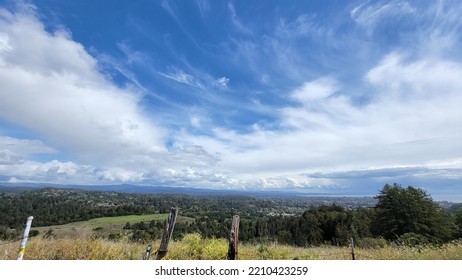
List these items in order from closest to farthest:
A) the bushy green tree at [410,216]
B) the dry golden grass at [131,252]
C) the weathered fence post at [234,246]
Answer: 1. the weathered fence post at [234,246]
2. the dry golden grass at [131,252]
3. the bushy green tree at [410,216]

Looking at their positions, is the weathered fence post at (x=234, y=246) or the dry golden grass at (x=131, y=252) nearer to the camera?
the weathered fence post at (x=234, y=246)

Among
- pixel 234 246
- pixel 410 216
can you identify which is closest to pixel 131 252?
pixel 234 246

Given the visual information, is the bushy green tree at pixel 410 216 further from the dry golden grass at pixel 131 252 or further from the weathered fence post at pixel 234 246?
the weathered fence post at pixel 234 246

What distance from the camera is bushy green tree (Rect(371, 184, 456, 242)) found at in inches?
1444

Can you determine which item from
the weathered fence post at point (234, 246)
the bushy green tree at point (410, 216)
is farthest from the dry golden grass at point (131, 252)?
the bushy green tree at point (410, 216)

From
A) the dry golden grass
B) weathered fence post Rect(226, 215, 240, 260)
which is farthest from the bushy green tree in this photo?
weathered fence post Rect(226, 215, 240, 260)

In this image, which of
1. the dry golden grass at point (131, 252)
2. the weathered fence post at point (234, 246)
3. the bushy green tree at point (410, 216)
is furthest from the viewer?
the bushy green tree at point (410, 216)

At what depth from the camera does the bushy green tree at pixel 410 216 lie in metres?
36.7

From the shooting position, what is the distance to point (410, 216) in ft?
121

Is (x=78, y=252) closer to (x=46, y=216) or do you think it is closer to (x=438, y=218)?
(x=438, y=218)

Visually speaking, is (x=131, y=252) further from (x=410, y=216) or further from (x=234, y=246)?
→ (x=410, y=216)

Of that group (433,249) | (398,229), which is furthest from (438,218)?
(433,249)

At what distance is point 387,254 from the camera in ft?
42.4
